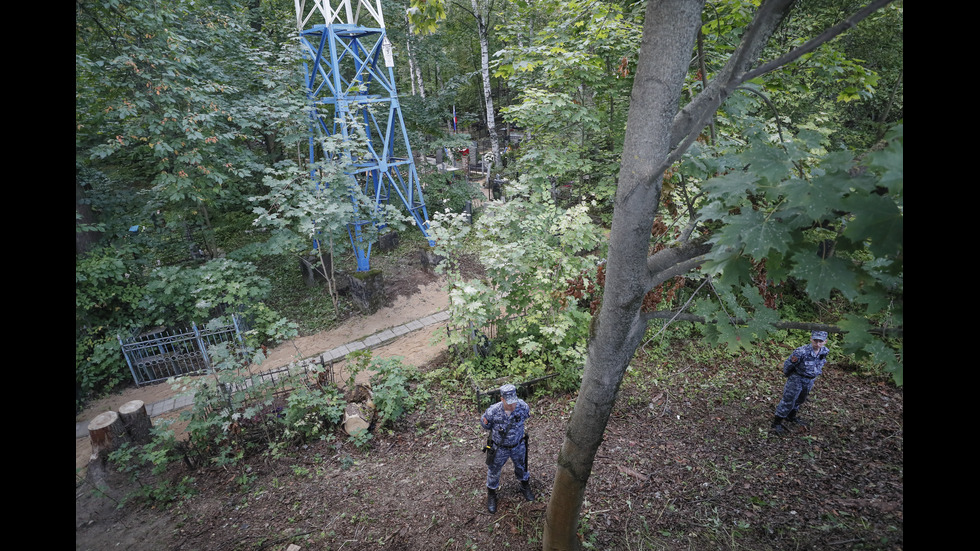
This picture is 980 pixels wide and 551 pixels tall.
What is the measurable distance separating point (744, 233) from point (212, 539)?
5254mm

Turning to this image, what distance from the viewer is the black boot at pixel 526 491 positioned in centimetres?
444

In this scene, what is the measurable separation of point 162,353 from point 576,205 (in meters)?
8.17

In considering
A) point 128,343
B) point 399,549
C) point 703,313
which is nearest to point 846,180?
point 703,313

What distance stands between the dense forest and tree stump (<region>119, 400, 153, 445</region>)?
0.94 m

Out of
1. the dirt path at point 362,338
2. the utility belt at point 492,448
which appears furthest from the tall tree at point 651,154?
the dirt path at point 362,338

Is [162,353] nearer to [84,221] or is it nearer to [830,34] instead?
[84,221]

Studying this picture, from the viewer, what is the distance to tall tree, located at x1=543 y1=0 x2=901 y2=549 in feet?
6.44

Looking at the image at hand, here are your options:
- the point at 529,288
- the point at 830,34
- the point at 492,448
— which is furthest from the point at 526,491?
the point at 830,34

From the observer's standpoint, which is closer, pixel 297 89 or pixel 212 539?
pixel 212 539

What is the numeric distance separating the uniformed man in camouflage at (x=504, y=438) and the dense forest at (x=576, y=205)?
0.80 meters

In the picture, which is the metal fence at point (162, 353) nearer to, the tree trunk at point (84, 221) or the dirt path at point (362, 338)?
the dirt path at point (362, 338)

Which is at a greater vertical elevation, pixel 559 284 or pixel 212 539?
pixel 559 284

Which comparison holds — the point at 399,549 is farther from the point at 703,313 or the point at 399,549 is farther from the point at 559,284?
the point at 559,284

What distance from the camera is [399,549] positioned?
3.89 meters
